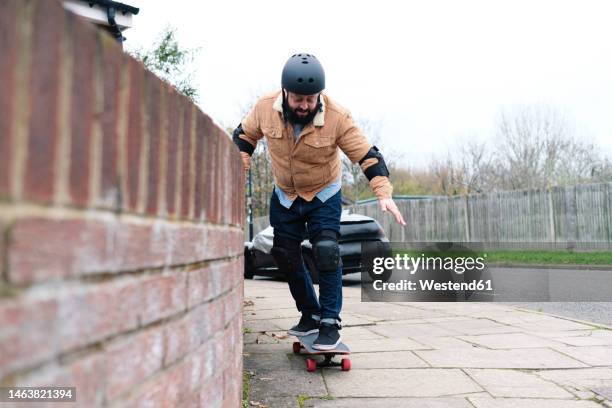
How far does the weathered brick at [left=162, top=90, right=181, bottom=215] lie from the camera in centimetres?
140

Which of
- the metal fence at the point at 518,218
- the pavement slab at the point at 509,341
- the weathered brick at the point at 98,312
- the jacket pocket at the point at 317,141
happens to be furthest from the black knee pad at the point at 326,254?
the metal fence at the point at 518,218

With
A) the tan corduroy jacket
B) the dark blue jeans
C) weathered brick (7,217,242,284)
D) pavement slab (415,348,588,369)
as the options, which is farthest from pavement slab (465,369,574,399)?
weathered brick (7,217,242,284)

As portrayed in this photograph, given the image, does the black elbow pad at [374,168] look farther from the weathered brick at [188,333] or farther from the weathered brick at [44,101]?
the weathered brick at [44,101]

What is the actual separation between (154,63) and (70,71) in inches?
423

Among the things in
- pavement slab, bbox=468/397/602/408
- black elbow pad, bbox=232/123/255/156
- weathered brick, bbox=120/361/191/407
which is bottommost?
pavement slab, bbox=468/397/602/408

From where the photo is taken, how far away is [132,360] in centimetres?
117

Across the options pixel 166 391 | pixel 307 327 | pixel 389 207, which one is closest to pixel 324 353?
pixel 307 327

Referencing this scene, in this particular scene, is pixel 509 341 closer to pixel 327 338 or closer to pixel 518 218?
pixel 327 338

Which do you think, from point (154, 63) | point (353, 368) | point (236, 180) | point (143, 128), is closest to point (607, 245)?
point (154, 63)

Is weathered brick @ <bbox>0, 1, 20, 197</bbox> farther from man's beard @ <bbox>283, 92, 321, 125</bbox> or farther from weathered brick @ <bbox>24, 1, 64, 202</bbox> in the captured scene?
man's beard @ <bbox>283, 92, 321, 125</bbox>

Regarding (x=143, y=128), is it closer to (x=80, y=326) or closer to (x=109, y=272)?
(x=109, y=272)

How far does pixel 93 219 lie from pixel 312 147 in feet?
8.94

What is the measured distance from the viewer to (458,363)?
12.3 ft

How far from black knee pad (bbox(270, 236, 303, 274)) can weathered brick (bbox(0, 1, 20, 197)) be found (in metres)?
3.14
